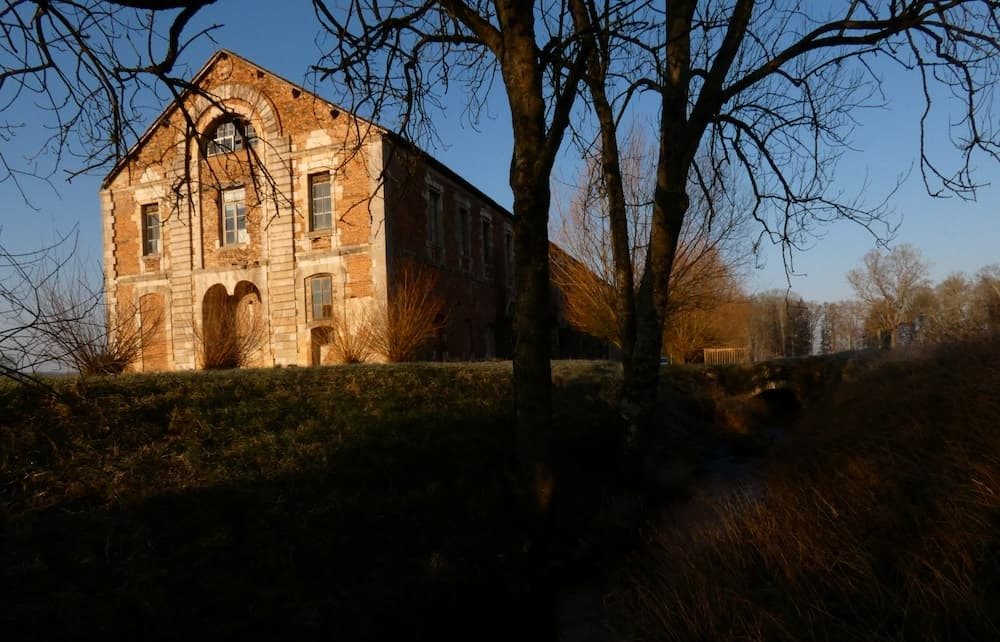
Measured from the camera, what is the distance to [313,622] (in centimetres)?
463

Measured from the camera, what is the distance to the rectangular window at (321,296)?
1856 centimetres

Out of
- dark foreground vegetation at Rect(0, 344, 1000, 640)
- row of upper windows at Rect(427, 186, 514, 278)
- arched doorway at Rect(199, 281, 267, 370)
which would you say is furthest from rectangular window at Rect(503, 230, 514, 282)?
dark foreground vegetation at Rect(0, 344, 1000, 640)

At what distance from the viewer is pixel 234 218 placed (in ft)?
65.5

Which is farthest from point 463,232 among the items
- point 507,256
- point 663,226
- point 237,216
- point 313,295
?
point 663,226

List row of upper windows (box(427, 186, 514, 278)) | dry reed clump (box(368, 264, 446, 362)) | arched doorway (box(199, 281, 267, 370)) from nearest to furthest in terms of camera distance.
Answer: arched doorway (box(199, 281, 267, 370)) < dry reed clump (box(368, 264, 446, 362)) < row of upper windows (box(427, 186, 514, 278))

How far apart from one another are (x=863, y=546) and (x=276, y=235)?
59.7ft

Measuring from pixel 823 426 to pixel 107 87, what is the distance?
1046cm

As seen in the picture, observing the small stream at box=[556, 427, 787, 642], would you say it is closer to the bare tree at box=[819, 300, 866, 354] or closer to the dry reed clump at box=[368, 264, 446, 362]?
the dry reed clump at box=[368, 264, 446, 362]

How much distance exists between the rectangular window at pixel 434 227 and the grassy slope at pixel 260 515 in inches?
488

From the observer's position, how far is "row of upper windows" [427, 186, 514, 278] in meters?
20.9

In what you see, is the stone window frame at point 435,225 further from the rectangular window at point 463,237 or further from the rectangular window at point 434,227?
the rectangular window at point 463,237

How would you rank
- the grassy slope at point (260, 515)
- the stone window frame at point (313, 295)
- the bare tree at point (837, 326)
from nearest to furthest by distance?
the grassy slope at point (260, 515), the stone window frame at point (313, 295), the bare tree at point (837, 326)

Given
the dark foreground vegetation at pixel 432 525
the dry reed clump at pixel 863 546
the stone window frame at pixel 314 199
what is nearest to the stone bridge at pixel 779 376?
the dark foreground vegetation at pixel 432 525

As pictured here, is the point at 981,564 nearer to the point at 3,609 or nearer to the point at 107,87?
the point at 3,609
